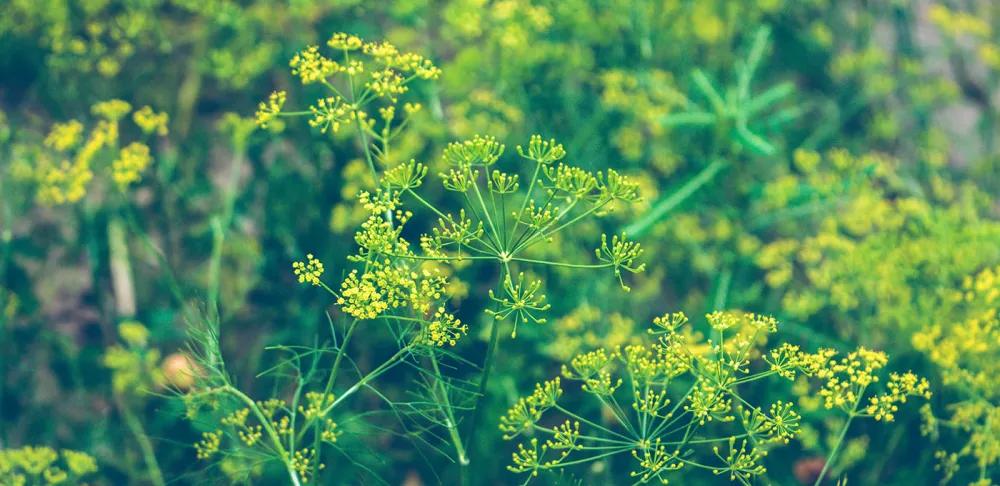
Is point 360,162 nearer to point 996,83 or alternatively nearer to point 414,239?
point 414,239

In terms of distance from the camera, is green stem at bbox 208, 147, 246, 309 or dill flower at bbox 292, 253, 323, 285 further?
green stem at bbox 208, 147, 246, 309

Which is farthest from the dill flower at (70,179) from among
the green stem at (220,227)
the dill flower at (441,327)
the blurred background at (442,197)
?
the dill flower at (441,327)

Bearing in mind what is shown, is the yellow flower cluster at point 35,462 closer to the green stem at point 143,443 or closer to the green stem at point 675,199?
the green stem at point 143,443

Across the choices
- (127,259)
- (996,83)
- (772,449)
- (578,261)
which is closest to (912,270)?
(772,449)

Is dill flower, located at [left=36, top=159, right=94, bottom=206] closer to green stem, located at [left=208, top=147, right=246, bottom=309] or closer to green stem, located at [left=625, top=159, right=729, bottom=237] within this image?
green stem, located at [left=208, top=147, right=246, bottom=309]

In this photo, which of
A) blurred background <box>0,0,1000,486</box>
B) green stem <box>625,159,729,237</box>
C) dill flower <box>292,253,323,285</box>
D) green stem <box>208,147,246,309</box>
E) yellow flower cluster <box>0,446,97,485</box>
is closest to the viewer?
dill flower <box>292,253,323,285</box>

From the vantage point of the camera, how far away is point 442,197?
131 inches

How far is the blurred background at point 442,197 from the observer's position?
2660mm

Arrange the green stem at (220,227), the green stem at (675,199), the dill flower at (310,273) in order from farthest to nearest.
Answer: the green stem at (220,227) → the green stem at (675,199) → the dill flower at (310,273)

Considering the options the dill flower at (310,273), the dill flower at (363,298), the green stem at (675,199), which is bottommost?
the green stem at (675,199)

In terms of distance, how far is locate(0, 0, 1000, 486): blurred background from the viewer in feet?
8.73

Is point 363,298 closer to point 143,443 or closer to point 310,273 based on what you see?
point 310,273

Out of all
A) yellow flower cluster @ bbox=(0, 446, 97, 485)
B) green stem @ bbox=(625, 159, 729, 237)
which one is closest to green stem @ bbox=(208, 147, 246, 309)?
Answer: yellow flower cluster @ bbox=(0, 446, 97, 485)

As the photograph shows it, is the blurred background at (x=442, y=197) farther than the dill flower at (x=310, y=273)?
Yes
